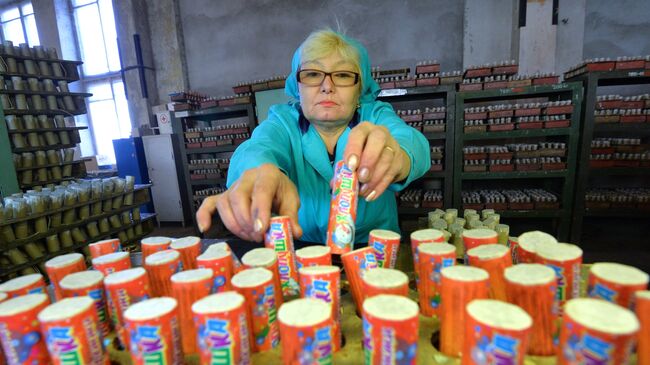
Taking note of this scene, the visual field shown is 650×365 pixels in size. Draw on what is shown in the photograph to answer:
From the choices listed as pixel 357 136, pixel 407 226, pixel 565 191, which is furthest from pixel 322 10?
pixel 357 136

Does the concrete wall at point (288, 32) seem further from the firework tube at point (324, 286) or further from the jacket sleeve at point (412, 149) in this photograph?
the firework tube at point (324, 286)

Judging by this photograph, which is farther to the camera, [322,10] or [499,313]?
[322,10]

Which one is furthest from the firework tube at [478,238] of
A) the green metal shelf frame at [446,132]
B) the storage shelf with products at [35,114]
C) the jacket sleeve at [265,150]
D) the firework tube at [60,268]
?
the storage shelf with products at [35,114]

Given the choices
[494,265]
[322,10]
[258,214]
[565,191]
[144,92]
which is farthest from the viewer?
[144,92]

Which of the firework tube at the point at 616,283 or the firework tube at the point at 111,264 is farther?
the firework tube at the point at 111,264

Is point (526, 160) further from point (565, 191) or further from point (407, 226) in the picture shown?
point (407, 226)

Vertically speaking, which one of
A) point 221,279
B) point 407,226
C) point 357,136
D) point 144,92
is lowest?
point 407,226

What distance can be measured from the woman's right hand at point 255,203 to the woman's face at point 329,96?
446mm

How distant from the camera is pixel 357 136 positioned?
97 centimetres

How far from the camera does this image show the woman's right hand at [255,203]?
3.08 ft

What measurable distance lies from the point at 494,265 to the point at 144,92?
6457mm

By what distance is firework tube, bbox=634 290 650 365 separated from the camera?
51 centimetres

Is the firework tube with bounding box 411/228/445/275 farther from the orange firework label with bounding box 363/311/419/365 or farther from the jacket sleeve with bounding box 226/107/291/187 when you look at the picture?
the jacket sleeve with bounding box 226/107/291/187

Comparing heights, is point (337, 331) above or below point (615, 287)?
below
